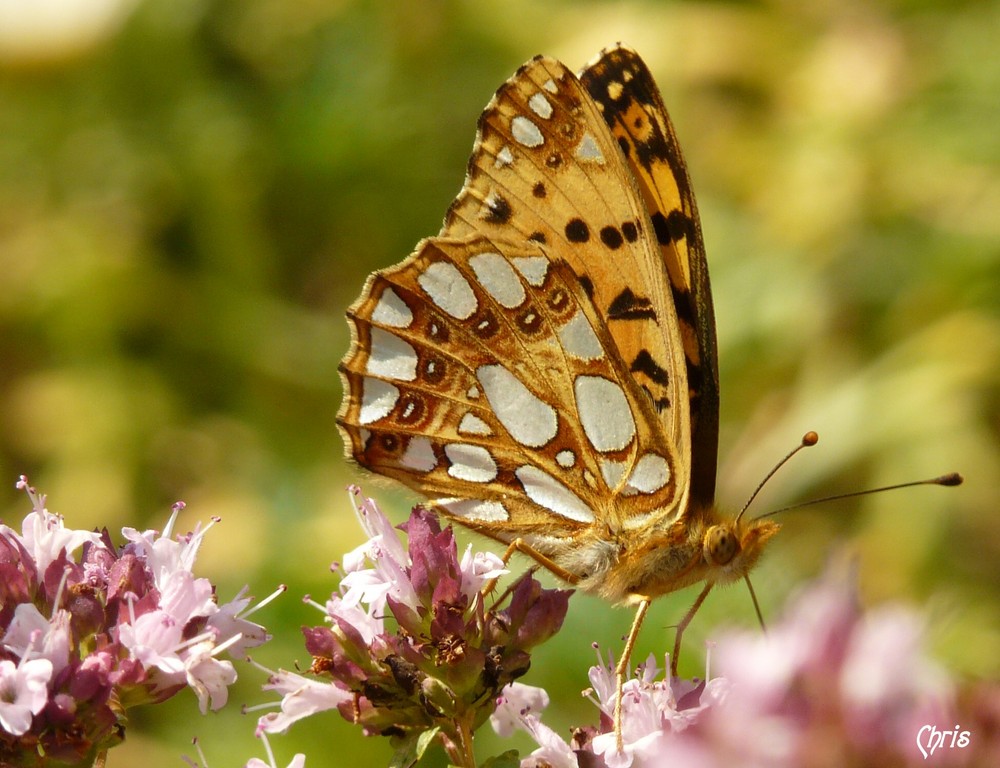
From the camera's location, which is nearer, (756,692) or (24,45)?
(756,692)

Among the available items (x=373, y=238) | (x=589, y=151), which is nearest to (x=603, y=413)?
(x=589, y=151)

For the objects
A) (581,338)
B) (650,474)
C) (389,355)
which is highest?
(581,338)

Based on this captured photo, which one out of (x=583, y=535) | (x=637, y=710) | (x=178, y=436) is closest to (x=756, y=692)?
(x=637, y=710)

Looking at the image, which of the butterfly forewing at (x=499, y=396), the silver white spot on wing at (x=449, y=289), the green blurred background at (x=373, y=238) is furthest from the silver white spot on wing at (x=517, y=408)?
the green blurred background at (x=373, y=238)

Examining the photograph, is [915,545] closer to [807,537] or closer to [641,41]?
[807,537]

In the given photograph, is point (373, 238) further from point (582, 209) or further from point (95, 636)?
point (95, 636)

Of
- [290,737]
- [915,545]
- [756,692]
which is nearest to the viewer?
[756,692]
